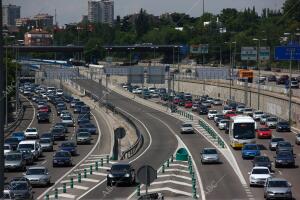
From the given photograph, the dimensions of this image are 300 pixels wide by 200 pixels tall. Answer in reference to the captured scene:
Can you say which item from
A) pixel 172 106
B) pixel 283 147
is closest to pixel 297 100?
pixel 172 106

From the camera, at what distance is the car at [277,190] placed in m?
31.0

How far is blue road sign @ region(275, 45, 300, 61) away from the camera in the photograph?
7875 cm

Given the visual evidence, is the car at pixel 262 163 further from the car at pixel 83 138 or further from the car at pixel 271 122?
the car at pixel 271 122

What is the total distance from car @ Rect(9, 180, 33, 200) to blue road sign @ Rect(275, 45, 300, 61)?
5063cm

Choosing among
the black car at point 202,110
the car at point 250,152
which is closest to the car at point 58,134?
the car at point 250,152

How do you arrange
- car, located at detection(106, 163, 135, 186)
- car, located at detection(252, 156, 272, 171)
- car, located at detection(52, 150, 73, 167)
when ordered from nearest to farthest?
car, located at detection(106, 163, 135, 186) < car, located at detection(252, 156, 272, 171) < car, located at detection(52, 150, 73, 167)

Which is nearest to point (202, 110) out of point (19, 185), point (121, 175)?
point (121, 175)

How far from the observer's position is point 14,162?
44125mm

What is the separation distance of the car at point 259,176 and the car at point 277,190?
13.0 ft

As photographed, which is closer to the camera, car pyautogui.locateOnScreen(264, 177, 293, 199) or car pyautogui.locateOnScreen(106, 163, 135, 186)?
car pyautogui.locateOnScreen(264, 177, 293, 199)

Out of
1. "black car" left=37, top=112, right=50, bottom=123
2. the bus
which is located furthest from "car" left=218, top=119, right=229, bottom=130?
"black car" left=37, top=112, right=50, bottom=123

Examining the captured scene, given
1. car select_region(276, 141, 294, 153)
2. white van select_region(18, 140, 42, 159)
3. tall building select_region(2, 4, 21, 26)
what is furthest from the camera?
white van select_region(18, 140, 42, 159)

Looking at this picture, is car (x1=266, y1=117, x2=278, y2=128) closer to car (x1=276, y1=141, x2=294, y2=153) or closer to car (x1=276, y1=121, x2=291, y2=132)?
car (x1=276, y1=121, x2=291, y2=132)

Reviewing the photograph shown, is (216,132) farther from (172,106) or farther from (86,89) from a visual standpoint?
(86,89)
